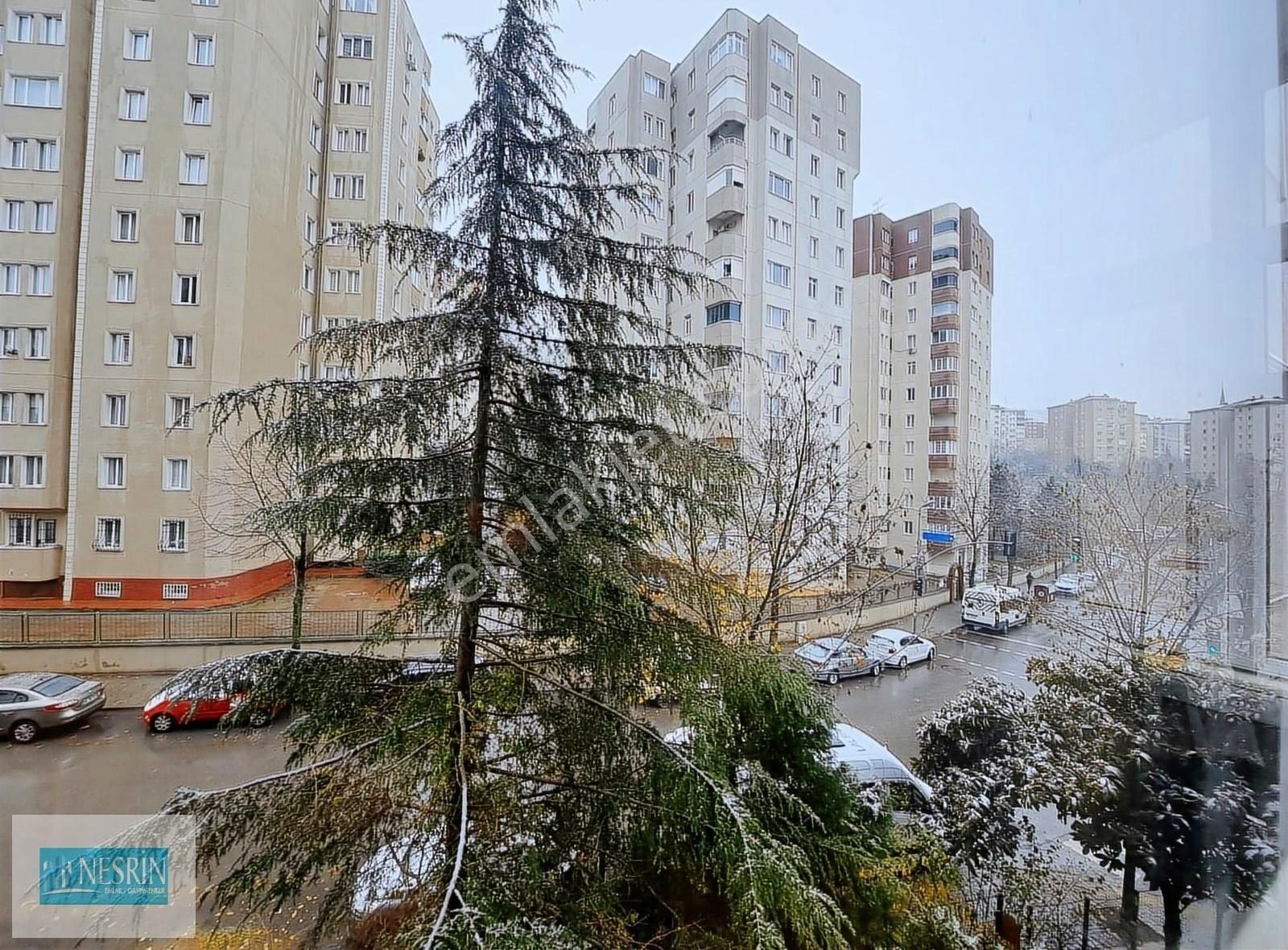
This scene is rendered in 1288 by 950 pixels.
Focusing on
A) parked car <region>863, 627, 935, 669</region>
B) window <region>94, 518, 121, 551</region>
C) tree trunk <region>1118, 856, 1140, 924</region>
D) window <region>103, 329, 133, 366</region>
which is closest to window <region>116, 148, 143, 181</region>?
window <region>103, 329, 133, 366</region>

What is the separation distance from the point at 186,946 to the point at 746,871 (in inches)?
53.0

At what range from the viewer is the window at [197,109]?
1.95 meters

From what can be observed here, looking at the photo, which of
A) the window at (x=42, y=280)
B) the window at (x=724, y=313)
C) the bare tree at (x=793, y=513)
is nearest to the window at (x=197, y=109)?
the window at (x=42, y=280)

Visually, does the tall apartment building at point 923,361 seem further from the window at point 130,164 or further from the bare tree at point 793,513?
the window at point 130,164

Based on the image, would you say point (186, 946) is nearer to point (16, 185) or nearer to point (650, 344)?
point (650, 344)

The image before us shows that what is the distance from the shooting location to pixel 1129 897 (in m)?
1.30

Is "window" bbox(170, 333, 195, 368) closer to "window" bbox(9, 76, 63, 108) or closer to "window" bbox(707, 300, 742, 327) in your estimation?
"window" bbox(9, 76, 63, 108)

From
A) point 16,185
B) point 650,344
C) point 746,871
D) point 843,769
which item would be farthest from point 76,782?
point 843,769

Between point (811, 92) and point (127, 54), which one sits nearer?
point (127, 54)

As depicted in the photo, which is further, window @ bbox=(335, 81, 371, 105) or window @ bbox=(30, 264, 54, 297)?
window @ bbox=(335, 81, 371, 105)

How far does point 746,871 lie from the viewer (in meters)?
0.91

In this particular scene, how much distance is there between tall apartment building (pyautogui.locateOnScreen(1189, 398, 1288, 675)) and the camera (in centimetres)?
70

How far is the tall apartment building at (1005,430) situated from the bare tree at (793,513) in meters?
0.82

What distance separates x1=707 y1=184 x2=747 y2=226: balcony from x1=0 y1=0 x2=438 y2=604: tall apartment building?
8.59ft
